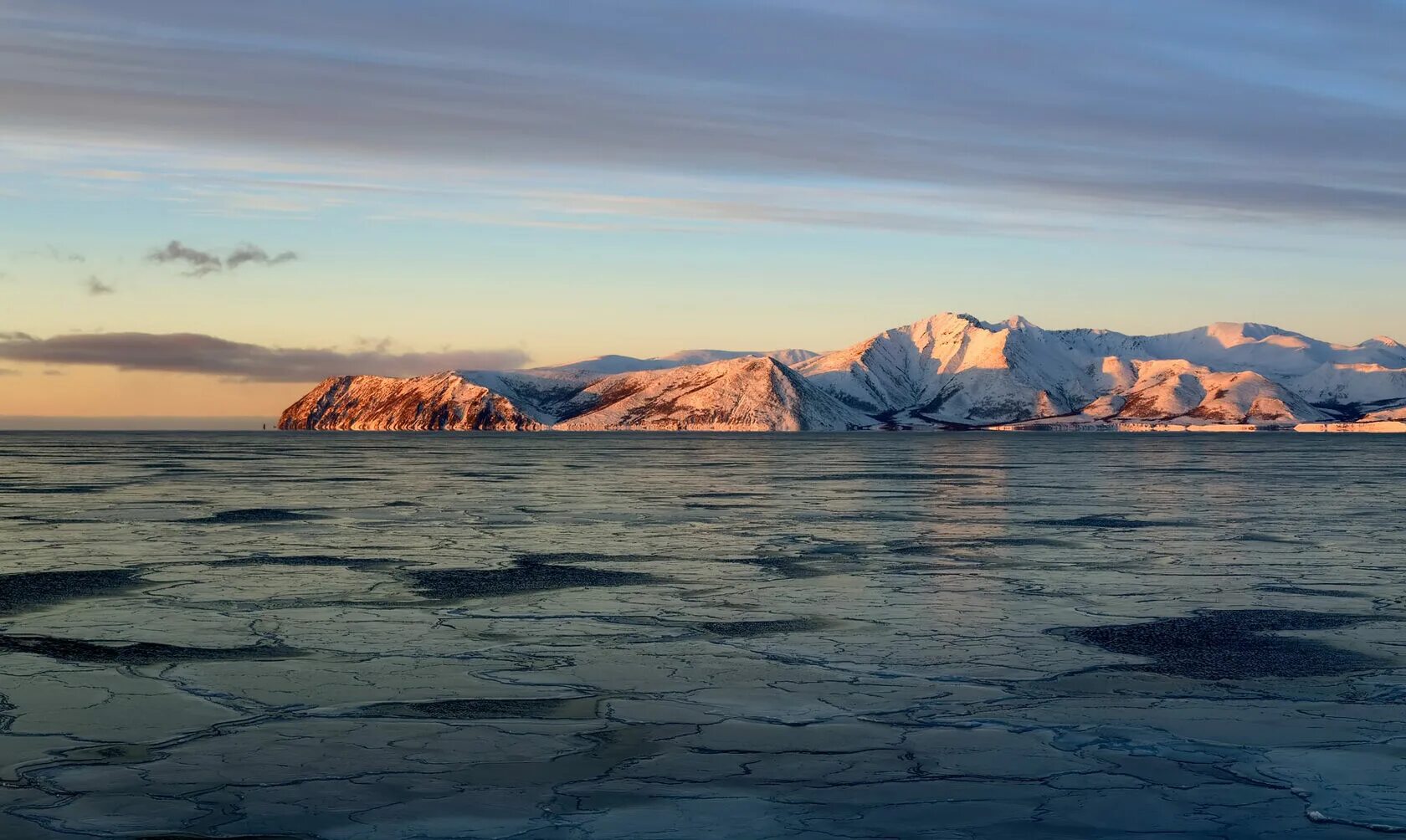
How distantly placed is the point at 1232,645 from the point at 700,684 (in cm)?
797

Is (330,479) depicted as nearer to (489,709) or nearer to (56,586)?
(56,586)

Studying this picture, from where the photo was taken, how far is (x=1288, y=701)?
1516 cm

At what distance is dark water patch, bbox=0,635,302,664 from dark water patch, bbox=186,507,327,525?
74.6ft

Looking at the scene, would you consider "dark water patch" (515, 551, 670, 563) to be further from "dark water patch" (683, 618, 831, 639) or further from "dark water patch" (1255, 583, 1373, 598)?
"dark water patch" (1255, 583, 1373, 598)

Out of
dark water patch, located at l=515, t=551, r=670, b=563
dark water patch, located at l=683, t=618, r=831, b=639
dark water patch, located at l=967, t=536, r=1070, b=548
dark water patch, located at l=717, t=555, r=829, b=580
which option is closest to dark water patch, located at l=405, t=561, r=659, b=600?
dark water patch, located at l=515, t=551, r=670, b=563

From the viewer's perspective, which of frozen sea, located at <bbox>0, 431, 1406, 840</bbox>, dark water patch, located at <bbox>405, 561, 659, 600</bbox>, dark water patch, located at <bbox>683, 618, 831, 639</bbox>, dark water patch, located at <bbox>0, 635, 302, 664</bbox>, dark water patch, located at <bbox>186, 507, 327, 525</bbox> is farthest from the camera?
dark water patch, located at <bbox>186, 507, 327, 525</bbox>

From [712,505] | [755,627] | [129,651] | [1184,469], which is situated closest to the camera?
[129,651]

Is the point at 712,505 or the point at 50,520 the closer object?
the point at 50,520

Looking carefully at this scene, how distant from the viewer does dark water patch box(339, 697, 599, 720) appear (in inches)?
564

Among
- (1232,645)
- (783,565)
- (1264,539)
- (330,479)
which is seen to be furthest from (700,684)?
(330,479)

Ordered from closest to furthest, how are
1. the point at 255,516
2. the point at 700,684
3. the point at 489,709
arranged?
1. the point at 489,709
2. the point at 700,684
3. the point at 255,516

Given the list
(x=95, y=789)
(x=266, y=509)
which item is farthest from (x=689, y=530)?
(x=95, y=789)

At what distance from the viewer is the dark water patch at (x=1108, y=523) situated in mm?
40219

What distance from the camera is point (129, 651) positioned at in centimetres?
1803
